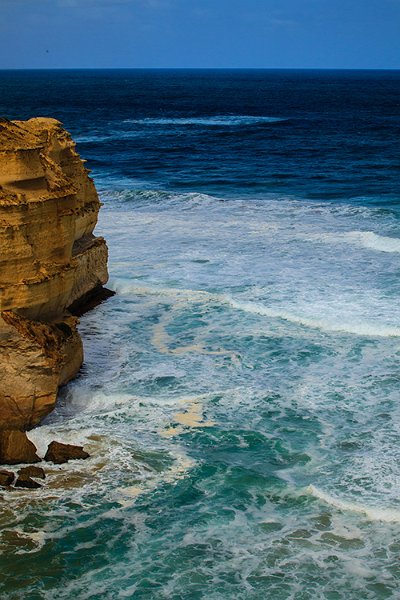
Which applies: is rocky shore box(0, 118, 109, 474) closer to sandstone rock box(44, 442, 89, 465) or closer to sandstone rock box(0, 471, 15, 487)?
sandstone rock box(44, 442, 89, 465)

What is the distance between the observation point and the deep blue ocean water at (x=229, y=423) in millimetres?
10102

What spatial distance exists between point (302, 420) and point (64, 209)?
5215 millimetres

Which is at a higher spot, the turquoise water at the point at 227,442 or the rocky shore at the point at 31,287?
the rocky shore at the point at 31,287

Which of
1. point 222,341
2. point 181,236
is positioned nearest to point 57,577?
point 222,341

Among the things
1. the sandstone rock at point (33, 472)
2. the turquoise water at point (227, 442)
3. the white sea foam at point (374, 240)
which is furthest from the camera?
the white sea foam at point (374, 240)

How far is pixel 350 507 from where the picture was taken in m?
11.2

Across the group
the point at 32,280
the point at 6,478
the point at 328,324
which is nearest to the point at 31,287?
the point at 32,280

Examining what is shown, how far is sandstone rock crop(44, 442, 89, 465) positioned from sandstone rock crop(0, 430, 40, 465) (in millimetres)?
214

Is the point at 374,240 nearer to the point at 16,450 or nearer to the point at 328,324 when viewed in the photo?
the point at 328,324

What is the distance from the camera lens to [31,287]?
1338 centimetres

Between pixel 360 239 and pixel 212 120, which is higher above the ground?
pixel 212 120

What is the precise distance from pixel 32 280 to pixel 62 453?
9.26ft

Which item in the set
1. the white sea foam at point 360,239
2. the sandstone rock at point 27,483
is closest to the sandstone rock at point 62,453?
the sandstone rock at point 27,483

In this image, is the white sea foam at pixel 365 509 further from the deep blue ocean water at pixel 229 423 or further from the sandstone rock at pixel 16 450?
the sandstone rock at pixel 16 450
